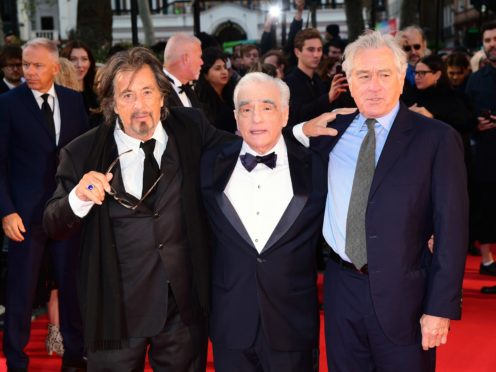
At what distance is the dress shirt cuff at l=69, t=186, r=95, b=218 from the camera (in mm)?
3457

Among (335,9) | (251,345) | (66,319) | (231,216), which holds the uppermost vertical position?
(335,9)

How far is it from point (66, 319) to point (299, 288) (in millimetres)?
2196

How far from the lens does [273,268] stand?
11.5 ft

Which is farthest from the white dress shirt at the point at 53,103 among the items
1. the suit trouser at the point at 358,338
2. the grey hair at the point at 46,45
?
the suit trouser at the point at 358,338

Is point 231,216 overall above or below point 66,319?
above

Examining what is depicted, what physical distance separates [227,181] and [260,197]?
0.17 metres

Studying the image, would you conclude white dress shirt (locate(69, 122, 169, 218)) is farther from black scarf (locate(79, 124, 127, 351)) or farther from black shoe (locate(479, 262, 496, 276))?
black shoe (locate(479, 262, 496, 276))

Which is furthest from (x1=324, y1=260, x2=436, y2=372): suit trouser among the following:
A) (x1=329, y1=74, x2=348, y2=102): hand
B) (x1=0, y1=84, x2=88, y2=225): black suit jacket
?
(x1=329, y1=74, x2=348, y2=102): hand

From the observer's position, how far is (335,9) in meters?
68.5

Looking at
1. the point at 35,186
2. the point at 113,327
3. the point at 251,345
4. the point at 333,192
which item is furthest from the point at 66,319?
the point at 333,192

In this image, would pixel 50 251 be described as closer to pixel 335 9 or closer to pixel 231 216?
pixel 231 216

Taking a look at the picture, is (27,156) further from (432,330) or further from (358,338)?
(432,330)

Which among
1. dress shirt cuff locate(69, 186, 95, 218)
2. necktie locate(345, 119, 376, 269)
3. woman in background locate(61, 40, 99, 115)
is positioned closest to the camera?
necktie locate(345, 119, 376, 269)

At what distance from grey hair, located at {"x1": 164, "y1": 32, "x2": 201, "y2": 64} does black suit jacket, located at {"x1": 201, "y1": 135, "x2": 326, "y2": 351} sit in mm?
2984
